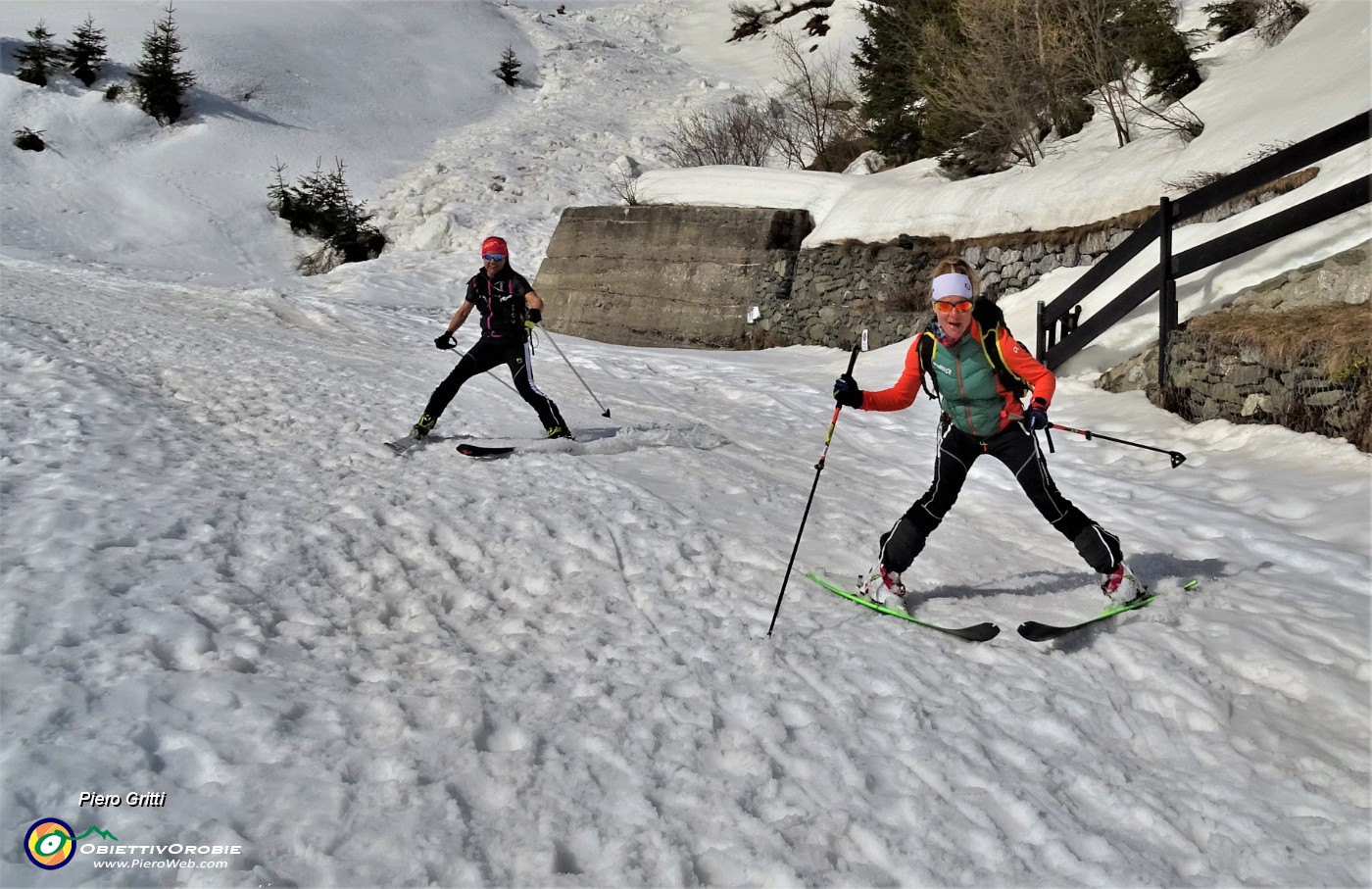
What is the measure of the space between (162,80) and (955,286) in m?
31.9

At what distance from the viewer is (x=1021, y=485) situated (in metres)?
4.56

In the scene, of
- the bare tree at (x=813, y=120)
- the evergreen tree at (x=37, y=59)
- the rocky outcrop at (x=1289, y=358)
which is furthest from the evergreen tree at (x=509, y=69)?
the rocky outcrop at (x=1289, y=358)

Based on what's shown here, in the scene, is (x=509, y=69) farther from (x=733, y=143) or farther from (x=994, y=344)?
(x=994, y=344)

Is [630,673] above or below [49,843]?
above

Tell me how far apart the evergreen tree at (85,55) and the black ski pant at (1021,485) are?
33.1m

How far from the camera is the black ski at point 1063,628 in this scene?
425cm

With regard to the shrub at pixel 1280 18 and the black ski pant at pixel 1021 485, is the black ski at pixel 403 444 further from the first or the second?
the shrub at pixel 1280 18

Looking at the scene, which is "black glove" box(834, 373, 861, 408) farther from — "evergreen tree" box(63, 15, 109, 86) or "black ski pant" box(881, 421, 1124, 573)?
"evergreen tree" box(63, 15, 109, 86)

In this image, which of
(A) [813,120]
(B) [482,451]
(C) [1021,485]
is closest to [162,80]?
Answer: (A) [813,120]

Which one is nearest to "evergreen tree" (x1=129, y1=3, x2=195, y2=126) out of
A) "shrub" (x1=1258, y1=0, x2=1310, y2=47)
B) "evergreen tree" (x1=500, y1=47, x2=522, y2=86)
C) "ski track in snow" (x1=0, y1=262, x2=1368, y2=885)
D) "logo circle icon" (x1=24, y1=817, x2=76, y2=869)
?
"evergreen tree" (x1=500, y1=47, x2=522, y2=86)

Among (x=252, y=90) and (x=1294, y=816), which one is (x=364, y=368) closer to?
(x=1294, y=816)

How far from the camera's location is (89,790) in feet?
8.71

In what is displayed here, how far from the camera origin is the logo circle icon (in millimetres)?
2404

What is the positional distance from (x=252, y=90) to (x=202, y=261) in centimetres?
1112
